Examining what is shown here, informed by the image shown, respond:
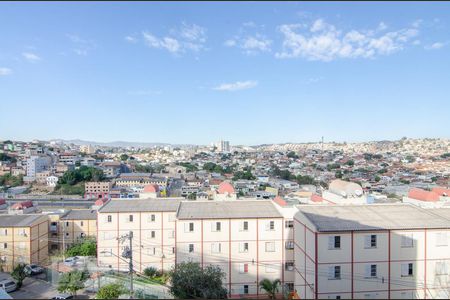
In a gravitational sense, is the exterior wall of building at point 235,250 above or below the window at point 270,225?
below

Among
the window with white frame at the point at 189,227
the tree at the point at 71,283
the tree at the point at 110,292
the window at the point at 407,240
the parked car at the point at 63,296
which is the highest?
the window at the point at 407,240

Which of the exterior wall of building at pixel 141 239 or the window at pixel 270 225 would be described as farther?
the exterior wall of building at pixel 141 239

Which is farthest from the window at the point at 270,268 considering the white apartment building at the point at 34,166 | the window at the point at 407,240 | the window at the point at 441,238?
the white apartment building at the point at 34,166

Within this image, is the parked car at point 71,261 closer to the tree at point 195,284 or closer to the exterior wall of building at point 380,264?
the tree at point 195,284

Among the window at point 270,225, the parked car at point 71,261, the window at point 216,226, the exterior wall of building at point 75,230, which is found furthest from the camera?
the exterior wall of building at point 75,230

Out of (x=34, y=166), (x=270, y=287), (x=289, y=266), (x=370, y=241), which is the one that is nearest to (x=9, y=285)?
(x=270, y=287)

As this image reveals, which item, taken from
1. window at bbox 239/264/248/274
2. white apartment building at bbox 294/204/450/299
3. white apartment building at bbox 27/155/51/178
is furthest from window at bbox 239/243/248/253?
white apartment building at bbox 27/155/51/178

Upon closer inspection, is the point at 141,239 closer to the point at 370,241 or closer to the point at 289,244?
A: the point at 289,244

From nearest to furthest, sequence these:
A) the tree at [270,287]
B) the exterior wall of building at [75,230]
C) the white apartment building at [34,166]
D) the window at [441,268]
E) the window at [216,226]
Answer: the window at [441,268] → the tree at [270,287] → the window at [216,226] → the exterior wall of building at [75,230] → the white apartment building at [34,166]

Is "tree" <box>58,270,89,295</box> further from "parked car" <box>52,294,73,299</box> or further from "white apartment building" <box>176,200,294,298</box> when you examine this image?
"white apartment building" <box>176,200,294,298</box>
